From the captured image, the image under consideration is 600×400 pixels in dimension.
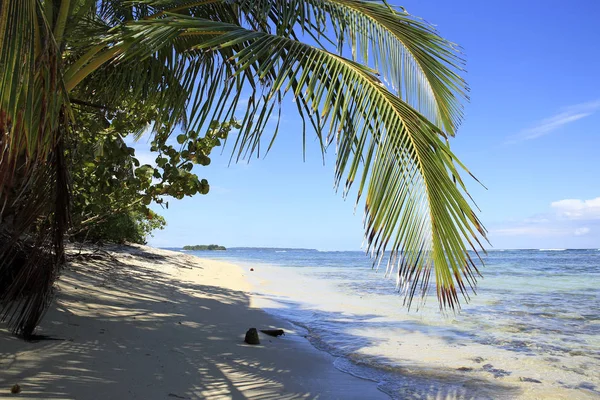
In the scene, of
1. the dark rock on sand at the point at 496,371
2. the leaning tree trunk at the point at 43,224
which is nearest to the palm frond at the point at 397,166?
the leaning tree trunk at the point at 43,224

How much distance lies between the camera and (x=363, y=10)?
343 cm

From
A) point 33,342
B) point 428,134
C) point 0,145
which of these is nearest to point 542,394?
point 428,134

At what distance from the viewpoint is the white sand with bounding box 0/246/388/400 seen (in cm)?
272

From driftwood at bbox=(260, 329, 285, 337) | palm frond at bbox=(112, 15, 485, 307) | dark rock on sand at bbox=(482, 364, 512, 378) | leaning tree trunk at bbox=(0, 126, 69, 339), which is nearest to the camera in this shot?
palm frond at bbox=(112, 15, 485, 307)

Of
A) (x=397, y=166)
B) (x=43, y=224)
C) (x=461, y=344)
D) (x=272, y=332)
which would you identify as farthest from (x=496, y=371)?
(x=43, y=224)

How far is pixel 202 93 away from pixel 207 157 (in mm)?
1409

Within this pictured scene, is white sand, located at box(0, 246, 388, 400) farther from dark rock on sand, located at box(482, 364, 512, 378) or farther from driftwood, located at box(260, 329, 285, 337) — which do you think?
dark rock on sand, located at box(482, 364, 512, 378)

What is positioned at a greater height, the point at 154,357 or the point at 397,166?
the point at 397,166

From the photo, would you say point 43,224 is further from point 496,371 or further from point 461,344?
point 461,344

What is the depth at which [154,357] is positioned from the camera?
339cm

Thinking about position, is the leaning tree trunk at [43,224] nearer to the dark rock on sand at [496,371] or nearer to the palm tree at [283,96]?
the palm tree at [283,96]

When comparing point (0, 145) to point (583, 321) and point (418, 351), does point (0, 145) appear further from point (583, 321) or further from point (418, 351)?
point (583, 321)

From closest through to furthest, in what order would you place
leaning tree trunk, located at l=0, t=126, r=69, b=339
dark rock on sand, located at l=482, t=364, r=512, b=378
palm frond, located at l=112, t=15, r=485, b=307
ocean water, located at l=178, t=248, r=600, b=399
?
1. palm frond, located at l=112, t=15, r=485, b=307
2. leaning tree trunk, located at l=0, t=126, r=69, b=339
3. ocean water, located at l=178, t=248, r=600, b=399
4. dark rock on sand, located at l=482, t=364, r=512, b=378

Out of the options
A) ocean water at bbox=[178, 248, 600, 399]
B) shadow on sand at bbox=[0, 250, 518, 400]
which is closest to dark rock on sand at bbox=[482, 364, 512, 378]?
ocean water at bbox=[178, 248, 600, 399]
